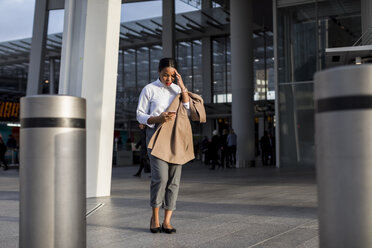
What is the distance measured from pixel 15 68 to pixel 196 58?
21.1 metres

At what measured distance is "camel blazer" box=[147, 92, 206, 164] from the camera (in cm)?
500

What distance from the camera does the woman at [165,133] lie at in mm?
5008

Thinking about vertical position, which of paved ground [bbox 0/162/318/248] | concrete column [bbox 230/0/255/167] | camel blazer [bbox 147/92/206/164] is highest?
concrete column [bbox 230/0/255/167]

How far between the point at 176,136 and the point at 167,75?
66 centimetres

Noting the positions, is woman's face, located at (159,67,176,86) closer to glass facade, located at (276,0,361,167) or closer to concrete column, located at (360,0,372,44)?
concrete column, located at (360,0,372,44)

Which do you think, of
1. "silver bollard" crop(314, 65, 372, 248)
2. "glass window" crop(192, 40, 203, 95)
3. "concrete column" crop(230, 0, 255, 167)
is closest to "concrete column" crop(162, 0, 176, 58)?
"concrete column" crop(230, 0, 255, 167)

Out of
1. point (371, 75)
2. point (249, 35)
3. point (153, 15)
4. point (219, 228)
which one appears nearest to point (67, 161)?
point (371, 75)

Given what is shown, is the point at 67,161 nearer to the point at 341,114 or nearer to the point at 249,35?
the point at 341,114

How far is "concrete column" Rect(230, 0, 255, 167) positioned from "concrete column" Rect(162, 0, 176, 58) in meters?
4.03

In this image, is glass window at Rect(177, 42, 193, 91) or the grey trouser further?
glass window at Rect(177, 42, 193, 91)

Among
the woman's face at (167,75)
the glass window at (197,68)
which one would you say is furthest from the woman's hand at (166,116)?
the glass window at (197,68)

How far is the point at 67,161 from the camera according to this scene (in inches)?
131

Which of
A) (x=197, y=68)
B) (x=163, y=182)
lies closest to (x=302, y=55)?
(x=163, y=182)

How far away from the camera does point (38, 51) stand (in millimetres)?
25312
